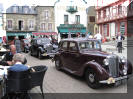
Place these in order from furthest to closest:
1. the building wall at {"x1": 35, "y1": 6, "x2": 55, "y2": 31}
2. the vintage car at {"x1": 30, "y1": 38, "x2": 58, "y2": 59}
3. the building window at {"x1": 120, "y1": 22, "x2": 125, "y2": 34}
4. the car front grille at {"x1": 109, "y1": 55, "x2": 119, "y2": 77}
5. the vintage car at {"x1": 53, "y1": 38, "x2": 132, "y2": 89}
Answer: the building wall at {"x1": 35, "y1": 6, "x2": 55, "y2": 31} < the building window at {"x1": 120, "y1": 22, "x2": 125, "y2": 34} < the vintage car at {"x1": 30, "y1": 38, "x2": 58, "y2": 59} < the car front grille at {"x1": 109, "y1": 55, "x2": 119, "y2": 77} < the vintage car at {"x1": 53, "y1": 38, "x2": 132, "y2": 89}

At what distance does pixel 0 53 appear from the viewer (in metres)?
9.58

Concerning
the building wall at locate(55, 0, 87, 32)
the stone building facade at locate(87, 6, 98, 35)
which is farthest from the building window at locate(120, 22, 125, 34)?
the building wall at locate(55, 0, 87, 32)

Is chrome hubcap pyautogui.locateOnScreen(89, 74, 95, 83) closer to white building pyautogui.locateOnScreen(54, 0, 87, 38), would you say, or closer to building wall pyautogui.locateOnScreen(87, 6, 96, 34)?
white building pyautogui.locateOnScreen(54, 0, 87, 38)

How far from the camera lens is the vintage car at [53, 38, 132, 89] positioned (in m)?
5.28

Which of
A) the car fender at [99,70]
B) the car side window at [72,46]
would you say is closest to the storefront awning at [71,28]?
the car side window at [72,46]

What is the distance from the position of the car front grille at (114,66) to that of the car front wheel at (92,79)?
0.54 meters

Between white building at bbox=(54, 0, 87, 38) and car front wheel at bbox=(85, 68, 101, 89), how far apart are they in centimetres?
3255

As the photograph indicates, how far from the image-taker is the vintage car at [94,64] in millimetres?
5281

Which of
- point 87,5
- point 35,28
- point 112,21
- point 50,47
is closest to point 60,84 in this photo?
point 50,47

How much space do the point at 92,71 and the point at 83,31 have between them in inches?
1357

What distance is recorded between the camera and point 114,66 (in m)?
5.50

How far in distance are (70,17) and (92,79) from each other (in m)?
35.2

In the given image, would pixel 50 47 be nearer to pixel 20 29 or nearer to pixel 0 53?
pixel 0 53

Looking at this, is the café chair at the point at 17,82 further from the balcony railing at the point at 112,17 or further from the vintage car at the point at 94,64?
the balcony railing at the point at 112,17
